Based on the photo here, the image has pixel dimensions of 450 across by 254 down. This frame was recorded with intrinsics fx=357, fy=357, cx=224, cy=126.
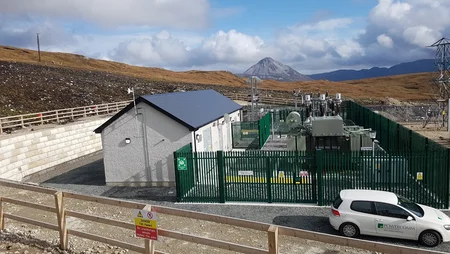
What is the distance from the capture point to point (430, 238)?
10297 millimetres

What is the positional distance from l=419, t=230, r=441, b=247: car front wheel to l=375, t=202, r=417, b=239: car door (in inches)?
9.3

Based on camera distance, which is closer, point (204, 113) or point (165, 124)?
point (165, 124)

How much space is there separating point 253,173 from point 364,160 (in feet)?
14.2

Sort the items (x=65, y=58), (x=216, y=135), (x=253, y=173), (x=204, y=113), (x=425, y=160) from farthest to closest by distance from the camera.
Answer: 1. (x=65, y=58)
2. (x=216, y=135)
3. (x=204, y=113)
4. (x=253, y=173)
5. (x=425, y=160)

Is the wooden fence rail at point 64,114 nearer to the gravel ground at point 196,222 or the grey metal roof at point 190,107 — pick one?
the gravel ground at point 196,222

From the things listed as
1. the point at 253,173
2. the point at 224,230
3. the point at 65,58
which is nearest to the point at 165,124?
the point at 253,173

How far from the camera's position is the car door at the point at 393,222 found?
34.1ft

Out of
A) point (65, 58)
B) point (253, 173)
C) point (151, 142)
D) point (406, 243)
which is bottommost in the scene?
point (406, 243)

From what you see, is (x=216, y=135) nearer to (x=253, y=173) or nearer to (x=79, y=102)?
(x=253, y=173)

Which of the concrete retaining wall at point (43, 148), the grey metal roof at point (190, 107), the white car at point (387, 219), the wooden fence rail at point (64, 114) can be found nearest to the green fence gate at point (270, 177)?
the white car at point (387, 219)

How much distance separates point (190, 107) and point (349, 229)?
40.0 feet

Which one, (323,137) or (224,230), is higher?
(323,137)

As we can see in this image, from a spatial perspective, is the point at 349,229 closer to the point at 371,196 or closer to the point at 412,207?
the point at 371,196

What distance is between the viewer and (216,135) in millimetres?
22891
